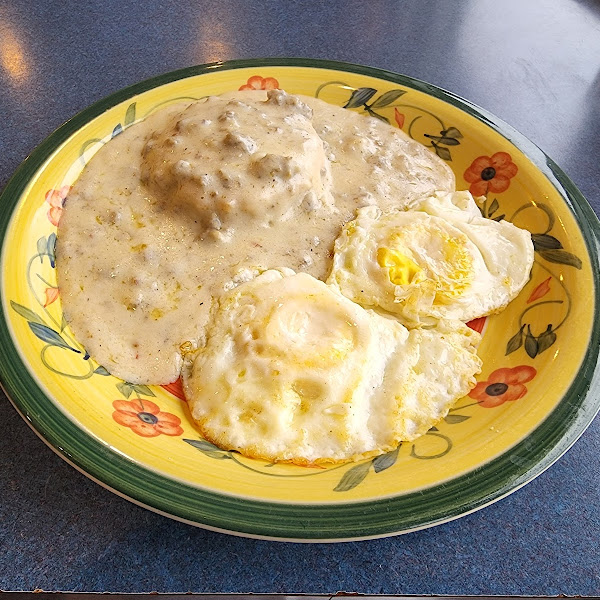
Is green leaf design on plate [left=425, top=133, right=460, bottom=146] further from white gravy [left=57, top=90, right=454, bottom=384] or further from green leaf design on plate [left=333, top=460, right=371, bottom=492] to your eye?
green leaf design on plate [left=333, top=460, right=371, bottom=492]

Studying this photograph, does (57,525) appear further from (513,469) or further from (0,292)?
(513,469)

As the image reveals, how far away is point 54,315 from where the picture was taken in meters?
1.47

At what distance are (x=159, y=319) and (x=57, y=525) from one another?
54 centimetres

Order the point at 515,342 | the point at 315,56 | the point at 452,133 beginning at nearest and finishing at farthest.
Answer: the point at 515,342 < the point at 452,133 < the point at 315,56

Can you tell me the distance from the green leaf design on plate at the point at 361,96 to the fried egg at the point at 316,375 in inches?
32.8

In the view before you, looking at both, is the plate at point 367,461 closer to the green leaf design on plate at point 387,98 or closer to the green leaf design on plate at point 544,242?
the green leaf design on plate at point 544,242

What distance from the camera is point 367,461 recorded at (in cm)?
125

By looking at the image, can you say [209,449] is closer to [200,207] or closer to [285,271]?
[285,271]

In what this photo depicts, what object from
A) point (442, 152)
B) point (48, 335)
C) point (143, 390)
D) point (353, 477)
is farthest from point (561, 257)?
point (48, 335)

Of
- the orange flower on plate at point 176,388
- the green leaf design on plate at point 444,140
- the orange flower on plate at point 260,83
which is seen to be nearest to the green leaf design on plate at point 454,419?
the orange flower on plate at point 176,388

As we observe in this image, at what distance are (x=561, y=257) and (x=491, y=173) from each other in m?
0.39

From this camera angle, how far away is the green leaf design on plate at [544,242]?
1659 mm

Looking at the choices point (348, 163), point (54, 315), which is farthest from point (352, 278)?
point (54, 315)

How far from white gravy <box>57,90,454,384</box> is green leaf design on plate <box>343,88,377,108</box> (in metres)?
0.09
